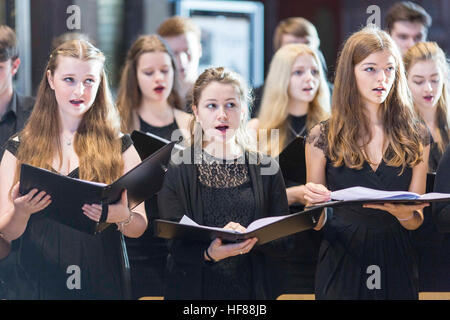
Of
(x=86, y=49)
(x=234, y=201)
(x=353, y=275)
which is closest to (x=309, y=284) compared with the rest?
(x=353, y=275)

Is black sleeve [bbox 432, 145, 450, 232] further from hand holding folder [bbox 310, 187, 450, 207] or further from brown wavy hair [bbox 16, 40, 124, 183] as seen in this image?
brown wavy hair [bbox 16, 40, 124, 183]

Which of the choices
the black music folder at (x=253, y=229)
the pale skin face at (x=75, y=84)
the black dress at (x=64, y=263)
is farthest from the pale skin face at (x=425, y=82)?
the black dress at (x=64, y=263)

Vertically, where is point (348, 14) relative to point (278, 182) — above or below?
above

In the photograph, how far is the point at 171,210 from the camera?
94.8 inches

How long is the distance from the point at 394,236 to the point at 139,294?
116cm

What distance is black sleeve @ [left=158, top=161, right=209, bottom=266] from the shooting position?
234cm

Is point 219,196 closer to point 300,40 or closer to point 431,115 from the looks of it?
point 431,115

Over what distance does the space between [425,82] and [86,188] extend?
176 centimetres

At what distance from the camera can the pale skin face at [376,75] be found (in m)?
2.50

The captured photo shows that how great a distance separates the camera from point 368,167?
2.50 m

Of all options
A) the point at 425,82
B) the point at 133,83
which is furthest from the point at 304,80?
the point at 133,83
